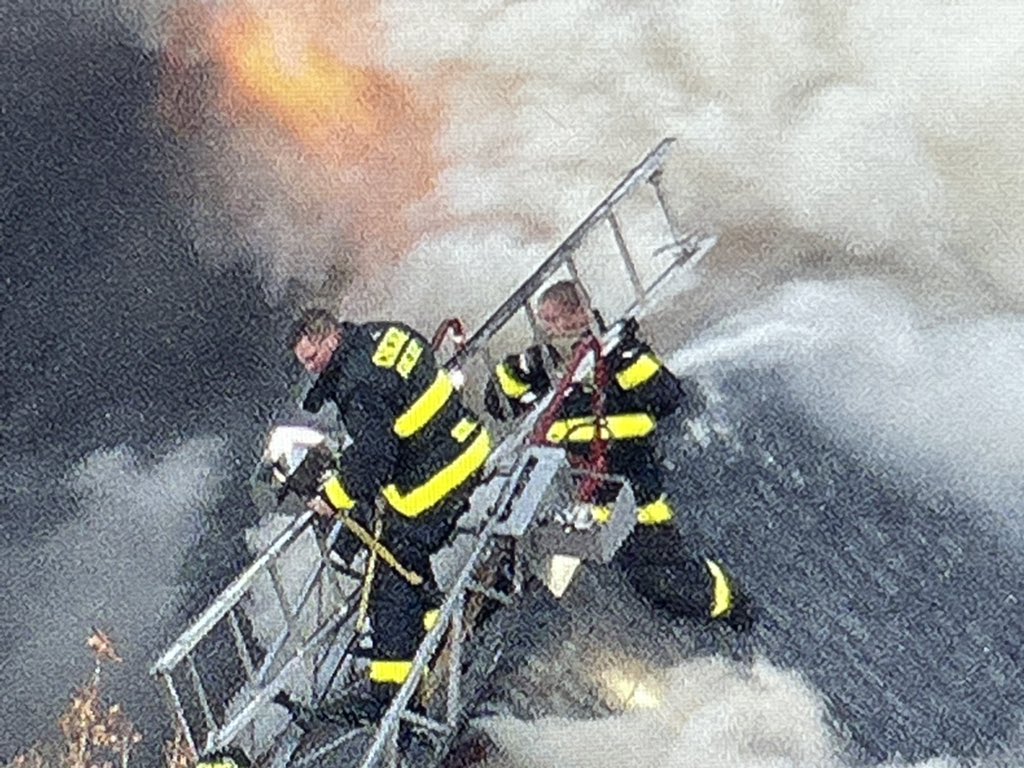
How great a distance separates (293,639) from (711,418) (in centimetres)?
321

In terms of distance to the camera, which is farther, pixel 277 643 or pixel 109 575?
pixel 109 575

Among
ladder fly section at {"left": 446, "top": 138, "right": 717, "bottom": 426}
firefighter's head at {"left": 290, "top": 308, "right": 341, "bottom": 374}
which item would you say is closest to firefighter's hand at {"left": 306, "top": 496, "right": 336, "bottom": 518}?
firefighter's head at {"left": 290, "top": 308, "right": 341, "bottom": 374}

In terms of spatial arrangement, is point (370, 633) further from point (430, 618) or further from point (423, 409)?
point (423, 409)

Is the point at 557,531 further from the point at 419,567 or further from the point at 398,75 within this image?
the point at 398,75

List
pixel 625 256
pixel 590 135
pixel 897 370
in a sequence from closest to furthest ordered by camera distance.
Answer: pixel 625 256, pixel 897 370, pixel 590 135

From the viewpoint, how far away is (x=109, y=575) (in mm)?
9320

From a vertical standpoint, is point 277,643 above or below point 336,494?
below

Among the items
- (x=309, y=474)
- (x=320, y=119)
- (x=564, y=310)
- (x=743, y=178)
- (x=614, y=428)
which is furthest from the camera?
(x=320, y=119)

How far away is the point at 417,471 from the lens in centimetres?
543

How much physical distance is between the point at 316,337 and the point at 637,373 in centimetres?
163

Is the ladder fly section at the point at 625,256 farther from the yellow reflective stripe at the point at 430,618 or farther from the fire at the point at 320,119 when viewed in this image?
the yellow reflective stripe at the point at 430,618

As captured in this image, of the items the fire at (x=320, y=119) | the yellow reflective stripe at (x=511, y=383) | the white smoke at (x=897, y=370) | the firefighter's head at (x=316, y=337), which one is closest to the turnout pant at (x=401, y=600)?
the firefighter's head at (x=316, y=337)

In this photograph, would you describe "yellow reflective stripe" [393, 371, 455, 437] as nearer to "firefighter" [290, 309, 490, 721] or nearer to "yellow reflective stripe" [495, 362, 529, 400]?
"firefighter" [290, 309, 490, 721]

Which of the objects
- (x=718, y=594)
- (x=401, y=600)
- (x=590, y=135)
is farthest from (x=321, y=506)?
(x=590, y=135)
